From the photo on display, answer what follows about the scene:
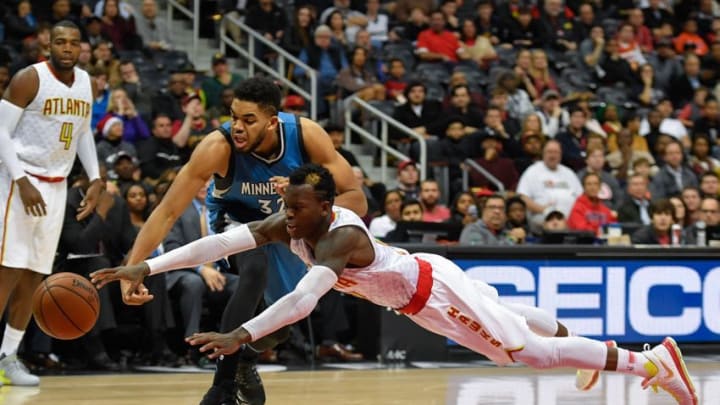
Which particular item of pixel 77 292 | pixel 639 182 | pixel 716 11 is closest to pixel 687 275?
pixel 639 182

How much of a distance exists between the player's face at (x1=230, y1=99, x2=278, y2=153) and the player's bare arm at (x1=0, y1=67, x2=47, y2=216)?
7.38 feet

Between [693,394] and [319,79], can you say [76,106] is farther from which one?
[319,79]

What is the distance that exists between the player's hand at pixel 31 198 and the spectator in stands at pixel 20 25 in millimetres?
6460

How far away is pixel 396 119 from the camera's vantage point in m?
15.5

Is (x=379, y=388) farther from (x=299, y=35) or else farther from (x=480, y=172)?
(x=299, y=35)

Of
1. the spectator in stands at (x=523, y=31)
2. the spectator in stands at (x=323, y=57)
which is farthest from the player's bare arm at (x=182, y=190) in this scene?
the spectator in stands at (x=523, y=31)

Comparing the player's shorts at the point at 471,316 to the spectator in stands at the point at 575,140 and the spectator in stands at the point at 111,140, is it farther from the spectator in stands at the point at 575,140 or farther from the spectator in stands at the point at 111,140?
the spectator in stands at the point at 575,140

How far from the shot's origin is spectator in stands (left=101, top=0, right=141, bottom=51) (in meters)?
15.1

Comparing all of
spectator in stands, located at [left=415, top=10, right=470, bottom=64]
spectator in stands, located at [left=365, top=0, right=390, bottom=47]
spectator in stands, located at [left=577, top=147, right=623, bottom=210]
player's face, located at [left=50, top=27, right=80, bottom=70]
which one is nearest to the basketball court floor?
player's face, located at [left=50, top=27, right=80, bottom=70]

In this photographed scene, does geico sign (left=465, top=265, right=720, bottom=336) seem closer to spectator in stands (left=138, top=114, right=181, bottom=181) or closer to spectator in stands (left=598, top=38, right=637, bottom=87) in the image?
spectator in stands (left=138, top=114, right=181, bottom=181)

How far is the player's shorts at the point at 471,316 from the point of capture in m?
→ 6.46

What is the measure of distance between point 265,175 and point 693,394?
2608 mm

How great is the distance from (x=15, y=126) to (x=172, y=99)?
18.2 ft

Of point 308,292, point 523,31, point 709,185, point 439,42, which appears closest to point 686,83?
point 523,31
